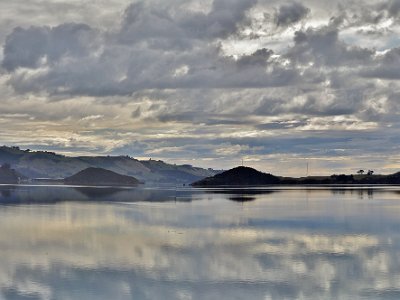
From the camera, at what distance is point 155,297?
4191 centimetres

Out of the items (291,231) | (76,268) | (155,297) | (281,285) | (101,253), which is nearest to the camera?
(155,297)

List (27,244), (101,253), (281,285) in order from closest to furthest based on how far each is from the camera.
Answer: (281,285)
(101,253)
(27,244)

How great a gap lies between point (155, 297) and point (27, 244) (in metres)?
32.2

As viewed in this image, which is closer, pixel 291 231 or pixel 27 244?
pixel 27 244

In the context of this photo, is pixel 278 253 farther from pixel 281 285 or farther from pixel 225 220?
pixel 225 220

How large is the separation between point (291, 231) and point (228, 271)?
1322 inches

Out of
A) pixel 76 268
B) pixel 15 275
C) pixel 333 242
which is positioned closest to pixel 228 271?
pixel 76 268

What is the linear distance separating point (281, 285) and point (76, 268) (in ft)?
66.7

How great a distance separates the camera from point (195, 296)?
1662 inches

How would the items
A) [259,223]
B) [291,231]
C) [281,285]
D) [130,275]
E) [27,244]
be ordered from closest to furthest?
1. [281,285]
2. [130,275]
3. [27,244]
4. [291,231]
5. [259,223]

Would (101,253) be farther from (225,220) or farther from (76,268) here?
(225,220)

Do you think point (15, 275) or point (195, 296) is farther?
point (15, 275)

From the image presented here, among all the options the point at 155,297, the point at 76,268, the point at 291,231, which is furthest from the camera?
the point at 291,231

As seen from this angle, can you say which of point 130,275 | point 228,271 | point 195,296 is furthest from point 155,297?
point 228,271
